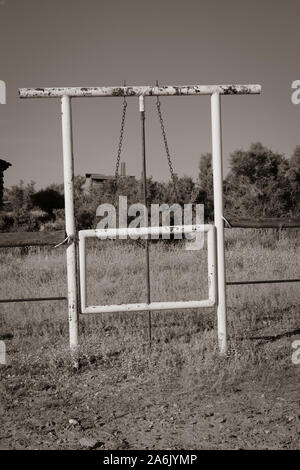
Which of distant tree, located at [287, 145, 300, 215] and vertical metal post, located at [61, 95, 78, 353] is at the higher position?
distant tree, located at [287, 145, 300, 215]

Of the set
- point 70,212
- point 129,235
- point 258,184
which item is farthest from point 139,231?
point 258,184

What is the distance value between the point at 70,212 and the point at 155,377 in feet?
5.50

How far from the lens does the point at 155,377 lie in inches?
162

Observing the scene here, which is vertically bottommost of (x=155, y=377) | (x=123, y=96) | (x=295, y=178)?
(x=155, y=377)


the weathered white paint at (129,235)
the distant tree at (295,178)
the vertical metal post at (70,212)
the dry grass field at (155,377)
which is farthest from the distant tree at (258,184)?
the vertical metal post at (70,212)

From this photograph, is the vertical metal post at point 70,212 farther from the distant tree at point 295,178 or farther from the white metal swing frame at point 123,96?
the distant tree at point 295,178

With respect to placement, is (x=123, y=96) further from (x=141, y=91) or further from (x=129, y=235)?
(x=129, y=235)

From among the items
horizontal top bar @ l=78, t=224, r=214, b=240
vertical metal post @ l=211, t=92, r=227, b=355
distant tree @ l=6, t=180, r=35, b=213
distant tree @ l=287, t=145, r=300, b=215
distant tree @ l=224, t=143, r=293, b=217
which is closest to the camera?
horizontal top bar @ l=78, t=224, r=214, b=240

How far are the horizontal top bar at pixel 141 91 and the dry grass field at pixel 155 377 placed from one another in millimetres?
2447

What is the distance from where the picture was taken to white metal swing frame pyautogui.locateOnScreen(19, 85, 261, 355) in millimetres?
4375

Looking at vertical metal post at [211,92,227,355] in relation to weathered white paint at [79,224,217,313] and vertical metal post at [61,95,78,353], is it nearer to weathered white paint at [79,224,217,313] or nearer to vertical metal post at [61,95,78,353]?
weathered white paint at [79,224,217,313]

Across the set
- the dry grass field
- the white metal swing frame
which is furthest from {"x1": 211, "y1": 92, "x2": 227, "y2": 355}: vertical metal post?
the dry grass field

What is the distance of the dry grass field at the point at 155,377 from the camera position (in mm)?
3227

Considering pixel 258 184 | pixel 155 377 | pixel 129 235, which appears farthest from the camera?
pixel 258 184
